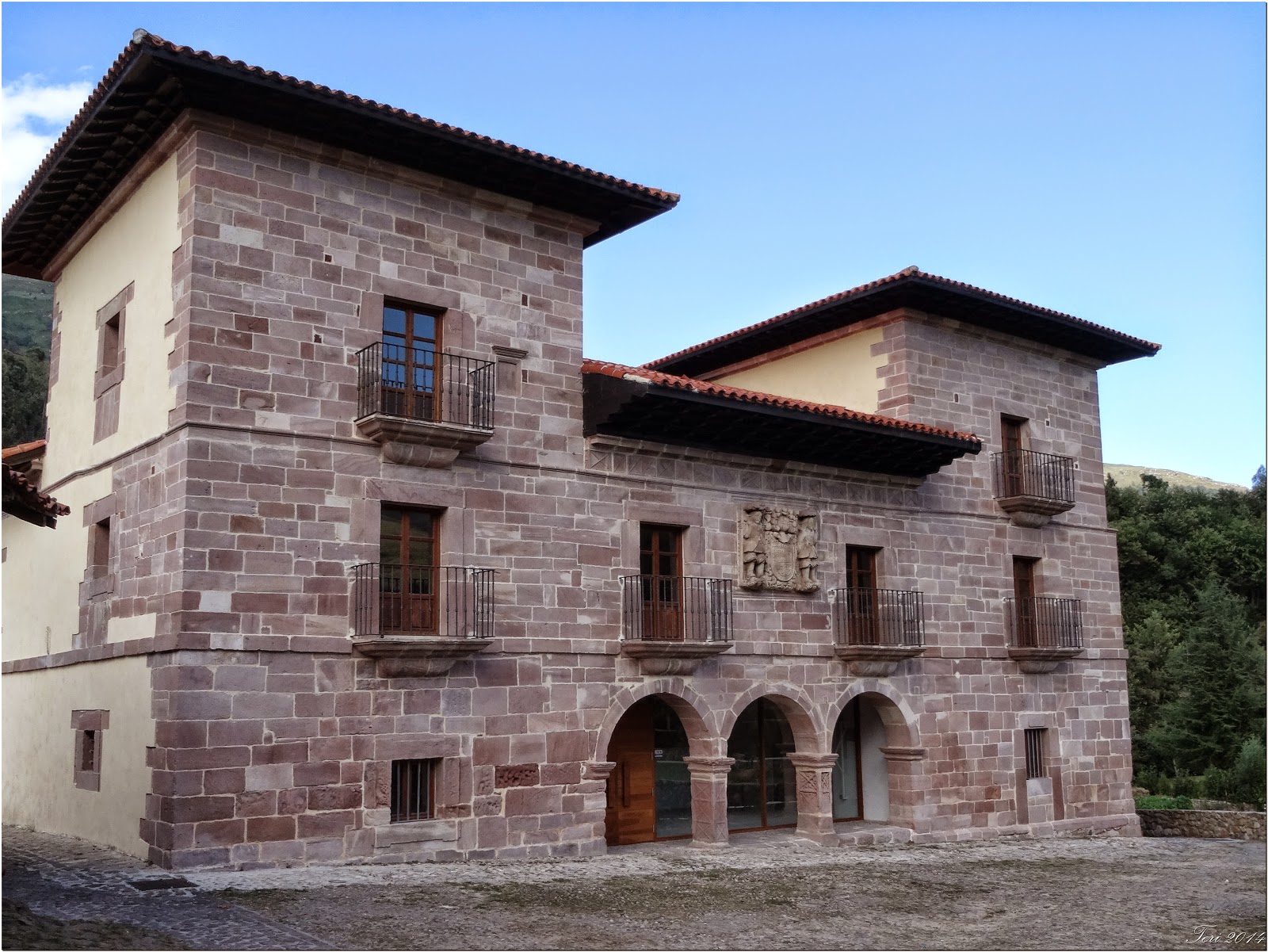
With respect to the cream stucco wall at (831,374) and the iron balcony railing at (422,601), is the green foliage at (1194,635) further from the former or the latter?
the iron balcony railing at (422,601)

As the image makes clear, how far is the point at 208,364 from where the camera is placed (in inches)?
533

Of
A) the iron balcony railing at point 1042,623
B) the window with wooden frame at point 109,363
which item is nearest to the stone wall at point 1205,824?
the iron balcony railing at point 1042,623

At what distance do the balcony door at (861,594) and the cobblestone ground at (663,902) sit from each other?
3460 millimetres

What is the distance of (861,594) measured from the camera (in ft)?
62.8

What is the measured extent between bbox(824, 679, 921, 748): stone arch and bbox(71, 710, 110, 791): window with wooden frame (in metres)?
10.2

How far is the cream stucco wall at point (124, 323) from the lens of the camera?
14.2 meters

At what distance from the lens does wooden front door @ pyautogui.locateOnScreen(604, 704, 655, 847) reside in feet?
57.9

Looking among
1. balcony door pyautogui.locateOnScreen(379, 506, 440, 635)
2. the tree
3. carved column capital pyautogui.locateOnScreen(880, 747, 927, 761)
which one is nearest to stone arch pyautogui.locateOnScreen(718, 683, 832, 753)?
carved column capital pyautogui.locateOnScreen(880, 747, 927, 761)

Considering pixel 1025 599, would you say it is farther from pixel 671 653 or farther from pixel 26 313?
pixel 26 313

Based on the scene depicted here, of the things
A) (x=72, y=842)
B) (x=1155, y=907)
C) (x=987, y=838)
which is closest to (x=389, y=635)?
(x=72, y=842)

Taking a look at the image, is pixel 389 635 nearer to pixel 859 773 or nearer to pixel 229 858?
pixel 229 858

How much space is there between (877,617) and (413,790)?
797 centimetres

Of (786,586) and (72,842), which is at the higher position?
(786,586)

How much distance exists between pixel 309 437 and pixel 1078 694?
1460 centimetres
